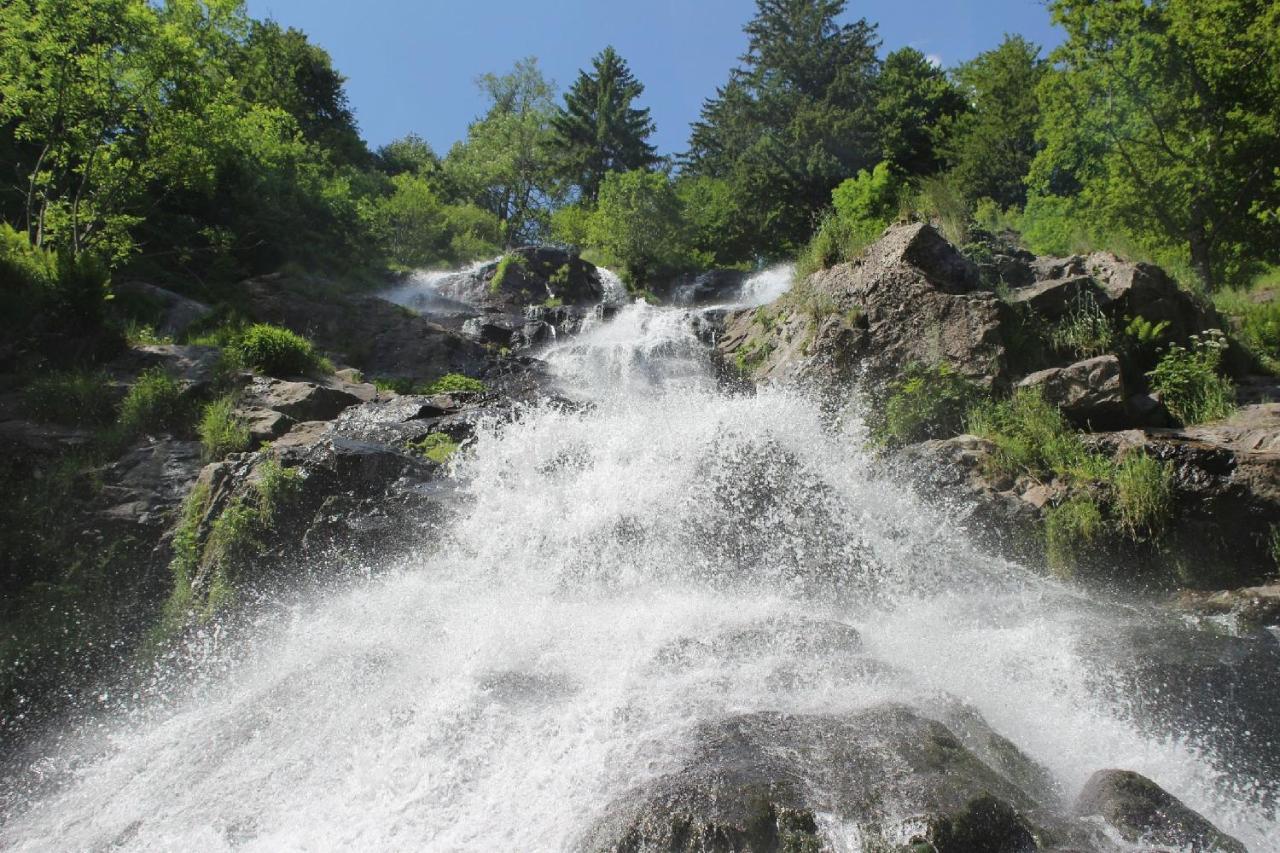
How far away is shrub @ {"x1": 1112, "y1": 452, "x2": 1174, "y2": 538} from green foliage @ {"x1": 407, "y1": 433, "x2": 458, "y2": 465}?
746cm

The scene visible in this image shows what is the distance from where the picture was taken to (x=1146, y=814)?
11.6ft

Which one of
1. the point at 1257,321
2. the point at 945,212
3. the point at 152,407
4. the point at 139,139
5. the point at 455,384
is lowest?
the point at 152,407

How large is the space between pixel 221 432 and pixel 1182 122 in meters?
21.0

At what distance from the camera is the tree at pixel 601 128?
3856 centimetres

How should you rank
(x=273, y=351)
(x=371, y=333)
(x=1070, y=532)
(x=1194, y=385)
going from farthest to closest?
1. (x=371, y=333)
2. (x=273, y=351)
3. (x=1194, y=385)
4. (x=1070, y=532)

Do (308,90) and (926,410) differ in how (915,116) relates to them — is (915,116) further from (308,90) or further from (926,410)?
(308,90)

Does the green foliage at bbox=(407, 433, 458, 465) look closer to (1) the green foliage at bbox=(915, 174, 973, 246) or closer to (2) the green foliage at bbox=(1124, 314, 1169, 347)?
(1) the green foliage at bbox=(915, 174, 973, 246)

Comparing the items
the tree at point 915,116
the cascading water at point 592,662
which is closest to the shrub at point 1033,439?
the cascading water at point 592,662

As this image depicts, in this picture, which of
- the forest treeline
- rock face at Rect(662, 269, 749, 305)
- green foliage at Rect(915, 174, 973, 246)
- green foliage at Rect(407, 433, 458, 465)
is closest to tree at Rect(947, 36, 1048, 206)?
the forest treeline

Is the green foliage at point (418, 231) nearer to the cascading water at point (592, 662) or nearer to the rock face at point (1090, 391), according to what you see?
the cascading water at point (592, 662)

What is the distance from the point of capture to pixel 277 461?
845cm

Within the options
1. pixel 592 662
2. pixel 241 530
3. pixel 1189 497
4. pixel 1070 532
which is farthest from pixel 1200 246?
pixel 241 530

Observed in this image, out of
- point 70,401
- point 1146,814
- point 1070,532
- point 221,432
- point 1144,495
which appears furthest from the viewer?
point 70,401

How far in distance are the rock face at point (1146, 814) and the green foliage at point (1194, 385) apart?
21.5 feet
